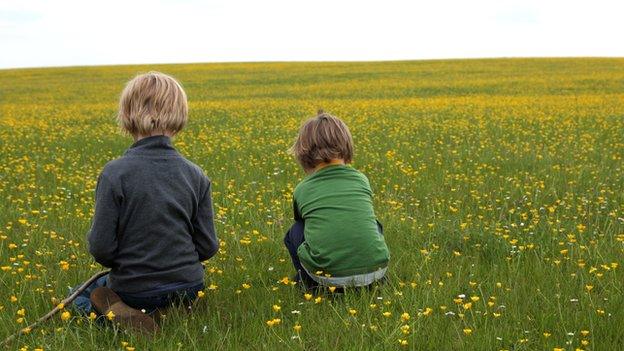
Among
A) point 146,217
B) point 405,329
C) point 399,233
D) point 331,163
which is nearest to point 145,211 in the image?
point 146,217

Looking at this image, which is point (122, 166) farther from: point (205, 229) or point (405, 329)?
point (405, 329)

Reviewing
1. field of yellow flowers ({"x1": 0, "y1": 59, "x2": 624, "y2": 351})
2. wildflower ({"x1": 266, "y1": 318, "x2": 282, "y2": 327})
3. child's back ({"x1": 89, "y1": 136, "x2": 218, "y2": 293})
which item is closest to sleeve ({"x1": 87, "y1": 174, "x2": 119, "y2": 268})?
child's back ({"x1": 89, "y1": 136, "x2": 218, "y2": 293})

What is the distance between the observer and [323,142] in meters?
3.88

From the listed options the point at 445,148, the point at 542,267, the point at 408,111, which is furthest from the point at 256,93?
the point at 542,267

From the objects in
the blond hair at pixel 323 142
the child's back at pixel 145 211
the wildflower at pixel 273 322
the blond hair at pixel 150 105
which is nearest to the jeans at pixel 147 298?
the child's back at pixel 145 211

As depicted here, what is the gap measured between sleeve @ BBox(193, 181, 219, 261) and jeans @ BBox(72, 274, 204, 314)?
188 mm

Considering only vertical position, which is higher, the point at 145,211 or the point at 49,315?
the point at 145,211

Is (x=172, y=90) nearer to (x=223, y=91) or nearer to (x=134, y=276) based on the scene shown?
(x=134, y=276)

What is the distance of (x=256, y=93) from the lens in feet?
83.7

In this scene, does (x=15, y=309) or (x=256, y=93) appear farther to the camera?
(x=256, y=93)

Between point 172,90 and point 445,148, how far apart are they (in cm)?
756

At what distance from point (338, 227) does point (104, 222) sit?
1.23 metres

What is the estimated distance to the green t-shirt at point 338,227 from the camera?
373 centimetres

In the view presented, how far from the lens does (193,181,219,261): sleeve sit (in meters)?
3.55
